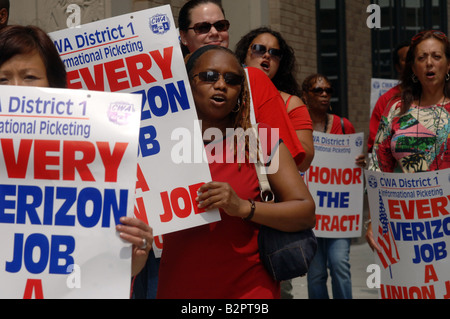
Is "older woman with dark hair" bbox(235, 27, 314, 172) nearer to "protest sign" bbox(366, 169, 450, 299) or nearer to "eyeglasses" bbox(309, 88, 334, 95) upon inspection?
"protest sign" bbox(366, 169, 450, 299)

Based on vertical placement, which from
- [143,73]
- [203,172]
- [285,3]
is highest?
[285,3]

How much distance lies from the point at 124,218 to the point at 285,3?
766 cm

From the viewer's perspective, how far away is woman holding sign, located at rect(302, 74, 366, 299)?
6586 mm

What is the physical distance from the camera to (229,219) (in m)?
2.98

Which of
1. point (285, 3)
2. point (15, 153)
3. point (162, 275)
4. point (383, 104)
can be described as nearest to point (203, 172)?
point (162, 275)

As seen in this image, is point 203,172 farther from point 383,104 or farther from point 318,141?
point 318,141

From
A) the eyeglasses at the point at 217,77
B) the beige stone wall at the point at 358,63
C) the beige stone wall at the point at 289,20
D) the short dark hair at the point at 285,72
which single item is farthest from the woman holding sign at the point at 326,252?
the beige stone wall at the point at 358,63

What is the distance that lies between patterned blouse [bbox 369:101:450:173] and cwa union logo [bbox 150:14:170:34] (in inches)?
85.7

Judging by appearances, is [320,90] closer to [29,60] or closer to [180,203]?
[180,203]

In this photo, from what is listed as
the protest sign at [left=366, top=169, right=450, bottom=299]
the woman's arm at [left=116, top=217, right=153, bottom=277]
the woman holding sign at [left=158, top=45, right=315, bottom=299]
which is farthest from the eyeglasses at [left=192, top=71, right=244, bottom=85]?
the protest sign at [left=366, top=169, right=450, bottom=299]

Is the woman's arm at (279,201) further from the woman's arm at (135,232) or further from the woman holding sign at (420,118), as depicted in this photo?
the woman holding sign at (420,118)

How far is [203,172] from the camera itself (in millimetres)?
2873

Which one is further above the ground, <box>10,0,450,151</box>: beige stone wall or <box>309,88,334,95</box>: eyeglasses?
<box>10,0,450,151</box>: beige stone wall

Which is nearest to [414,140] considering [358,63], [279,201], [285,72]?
[285,72]
